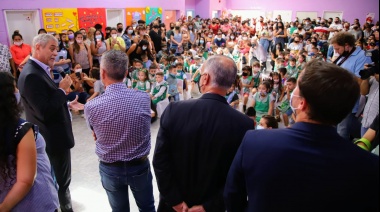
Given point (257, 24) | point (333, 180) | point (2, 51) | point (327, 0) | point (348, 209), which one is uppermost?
point (327, 0)

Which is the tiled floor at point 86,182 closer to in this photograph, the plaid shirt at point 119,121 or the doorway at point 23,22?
the plaid shirt at point 119,121

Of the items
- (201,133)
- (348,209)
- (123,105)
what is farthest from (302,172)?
(123,105)

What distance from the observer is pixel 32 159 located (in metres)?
1.32

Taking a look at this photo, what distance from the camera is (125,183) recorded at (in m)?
1.98

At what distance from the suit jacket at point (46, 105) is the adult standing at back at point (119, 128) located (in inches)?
17.2

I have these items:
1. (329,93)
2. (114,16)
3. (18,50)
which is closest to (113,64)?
(329,93)

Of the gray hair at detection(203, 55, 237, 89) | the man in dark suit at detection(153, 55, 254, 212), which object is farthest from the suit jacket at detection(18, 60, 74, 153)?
the gray hair at detection(203, 55, 237, 89)

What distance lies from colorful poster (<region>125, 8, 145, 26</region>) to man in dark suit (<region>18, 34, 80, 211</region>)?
29.4 feet

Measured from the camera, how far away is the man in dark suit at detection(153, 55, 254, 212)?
148cm

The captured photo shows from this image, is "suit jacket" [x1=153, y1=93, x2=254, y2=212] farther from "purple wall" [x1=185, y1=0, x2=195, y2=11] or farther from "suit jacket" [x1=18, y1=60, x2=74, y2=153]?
"purple wall" [x1=185, y1=0, x2=195, y2=11]

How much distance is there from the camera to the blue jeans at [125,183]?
193 cm

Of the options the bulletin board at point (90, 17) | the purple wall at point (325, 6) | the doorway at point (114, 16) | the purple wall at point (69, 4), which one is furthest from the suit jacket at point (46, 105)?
the purple wall at point (325, 6)

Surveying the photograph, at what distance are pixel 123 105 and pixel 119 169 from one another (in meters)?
0.47

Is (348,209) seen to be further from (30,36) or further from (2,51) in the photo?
(30,36)
